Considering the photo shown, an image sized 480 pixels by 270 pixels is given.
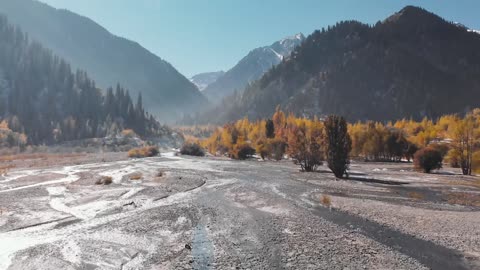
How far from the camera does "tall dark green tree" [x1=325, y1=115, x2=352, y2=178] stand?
67188mm

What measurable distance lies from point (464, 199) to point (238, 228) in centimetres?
3092

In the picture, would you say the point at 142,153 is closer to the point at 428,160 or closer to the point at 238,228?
the point at 428,160

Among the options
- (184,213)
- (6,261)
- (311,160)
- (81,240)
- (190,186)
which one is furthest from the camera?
(311,160)

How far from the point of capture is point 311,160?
8619 cm

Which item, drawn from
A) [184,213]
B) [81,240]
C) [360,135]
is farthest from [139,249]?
A: [360,135]

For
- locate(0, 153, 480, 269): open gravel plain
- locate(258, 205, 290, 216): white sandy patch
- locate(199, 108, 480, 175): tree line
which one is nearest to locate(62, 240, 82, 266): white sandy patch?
locate(0, 153, 480, 269): open gravel plain

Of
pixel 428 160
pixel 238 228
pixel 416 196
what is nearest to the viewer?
pixel 238 228

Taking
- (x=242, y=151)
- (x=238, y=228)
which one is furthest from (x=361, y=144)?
(x=238, y=228)

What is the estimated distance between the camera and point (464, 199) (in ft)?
146

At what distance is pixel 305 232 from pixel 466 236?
11.5m

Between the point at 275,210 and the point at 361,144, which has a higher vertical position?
the point at 361,144

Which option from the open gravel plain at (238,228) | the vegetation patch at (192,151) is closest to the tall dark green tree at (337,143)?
the open gravel plain at (238,228)

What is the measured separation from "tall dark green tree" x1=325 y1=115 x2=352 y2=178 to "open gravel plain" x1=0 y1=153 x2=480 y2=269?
55.6 feet

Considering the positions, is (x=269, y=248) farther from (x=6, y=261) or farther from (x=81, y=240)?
(x=6, y=261)
